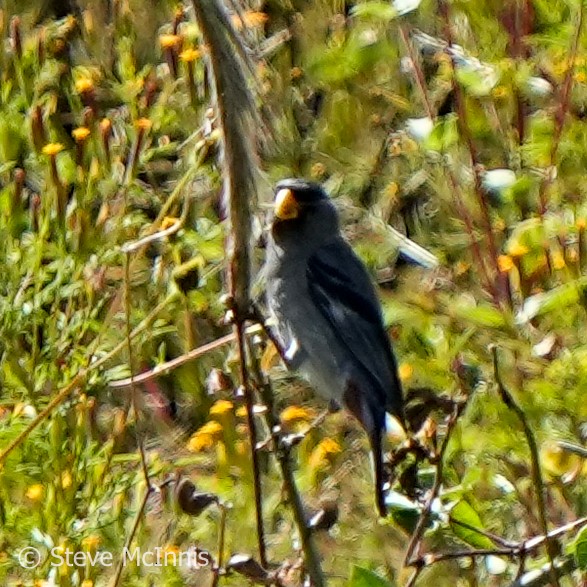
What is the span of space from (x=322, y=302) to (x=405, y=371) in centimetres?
57

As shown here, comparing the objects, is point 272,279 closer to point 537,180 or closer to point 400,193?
point 400,193

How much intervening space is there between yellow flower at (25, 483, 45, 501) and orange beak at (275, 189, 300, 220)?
940 mm

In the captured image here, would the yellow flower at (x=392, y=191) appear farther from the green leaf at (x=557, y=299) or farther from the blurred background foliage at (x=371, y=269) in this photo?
the green leaf at (x=557, y=299)

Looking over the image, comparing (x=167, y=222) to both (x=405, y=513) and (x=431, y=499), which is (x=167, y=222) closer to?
(x=405, y=513)

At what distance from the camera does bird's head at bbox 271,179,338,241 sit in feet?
10.2

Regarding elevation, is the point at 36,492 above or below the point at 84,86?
below

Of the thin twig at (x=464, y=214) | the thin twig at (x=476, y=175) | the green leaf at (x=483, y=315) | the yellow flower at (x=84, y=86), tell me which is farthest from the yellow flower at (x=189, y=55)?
the green leaf at (x=483, y=315)

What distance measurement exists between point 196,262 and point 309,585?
0.86 metres

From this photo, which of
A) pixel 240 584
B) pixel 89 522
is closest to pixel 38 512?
pixel 89 522

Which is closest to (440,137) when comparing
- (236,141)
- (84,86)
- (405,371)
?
(405,371)

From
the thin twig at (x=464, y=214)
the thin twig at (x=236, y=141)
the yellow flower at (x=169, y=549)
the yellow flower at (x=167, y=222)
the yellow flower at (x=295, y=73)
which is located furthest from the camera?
the yellow flower at (x=295, y=73)

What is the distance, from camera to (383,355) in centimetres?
295

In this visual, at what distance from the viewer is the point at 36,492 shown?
93.7 inches

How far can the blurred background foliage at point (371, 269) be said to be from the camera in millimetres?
2262
